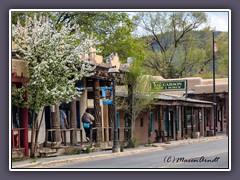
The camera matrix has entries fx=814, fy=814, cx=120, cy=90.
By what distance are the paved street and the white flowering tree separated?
2448 millimetres

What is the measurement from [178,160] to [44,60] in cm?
564

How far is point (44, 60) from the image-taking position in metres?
26.0

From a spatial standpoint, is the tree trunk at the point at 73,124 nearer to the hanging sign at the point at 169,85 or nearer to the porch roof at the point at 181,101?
the hanging sign at the point at 169,85

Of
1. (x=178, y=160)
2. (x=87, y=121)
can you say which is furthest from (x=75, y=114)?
(x=178, y=160)

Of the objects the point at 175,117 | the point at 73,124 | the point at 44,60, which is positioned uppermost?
the point at 44,60

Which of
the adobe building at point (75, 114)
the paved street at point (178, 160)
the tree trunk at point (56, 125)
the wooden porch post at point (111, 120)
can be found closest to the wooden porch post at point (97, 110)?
the adobe building at point (75, 114)

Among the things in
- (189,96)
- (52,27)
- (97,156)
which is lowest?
(97,156)

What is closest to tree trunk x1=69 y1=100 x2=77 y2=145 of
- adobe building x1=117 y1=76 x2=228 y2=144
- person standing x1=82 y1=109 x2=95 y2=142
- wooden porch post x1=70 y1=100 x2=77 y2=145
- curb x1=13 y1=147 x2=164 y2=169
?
wooden porch post x1=70 y1=100 x2=77 y2=145

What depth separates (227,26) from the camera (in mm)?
21750

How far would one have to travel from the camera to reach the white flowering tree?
84.2 feet

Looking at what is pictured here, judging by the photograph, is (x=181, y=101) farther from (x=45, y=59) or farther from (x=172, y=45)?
A: (x=45, y=59)

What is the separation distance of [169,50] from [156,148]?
19.0 ft

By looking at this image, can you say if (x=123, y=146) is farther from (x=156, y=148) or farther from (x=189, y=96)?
(x=189, y=96)

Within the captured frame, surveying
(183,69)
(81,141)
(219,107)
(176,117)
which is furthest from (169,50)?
(176,117)
